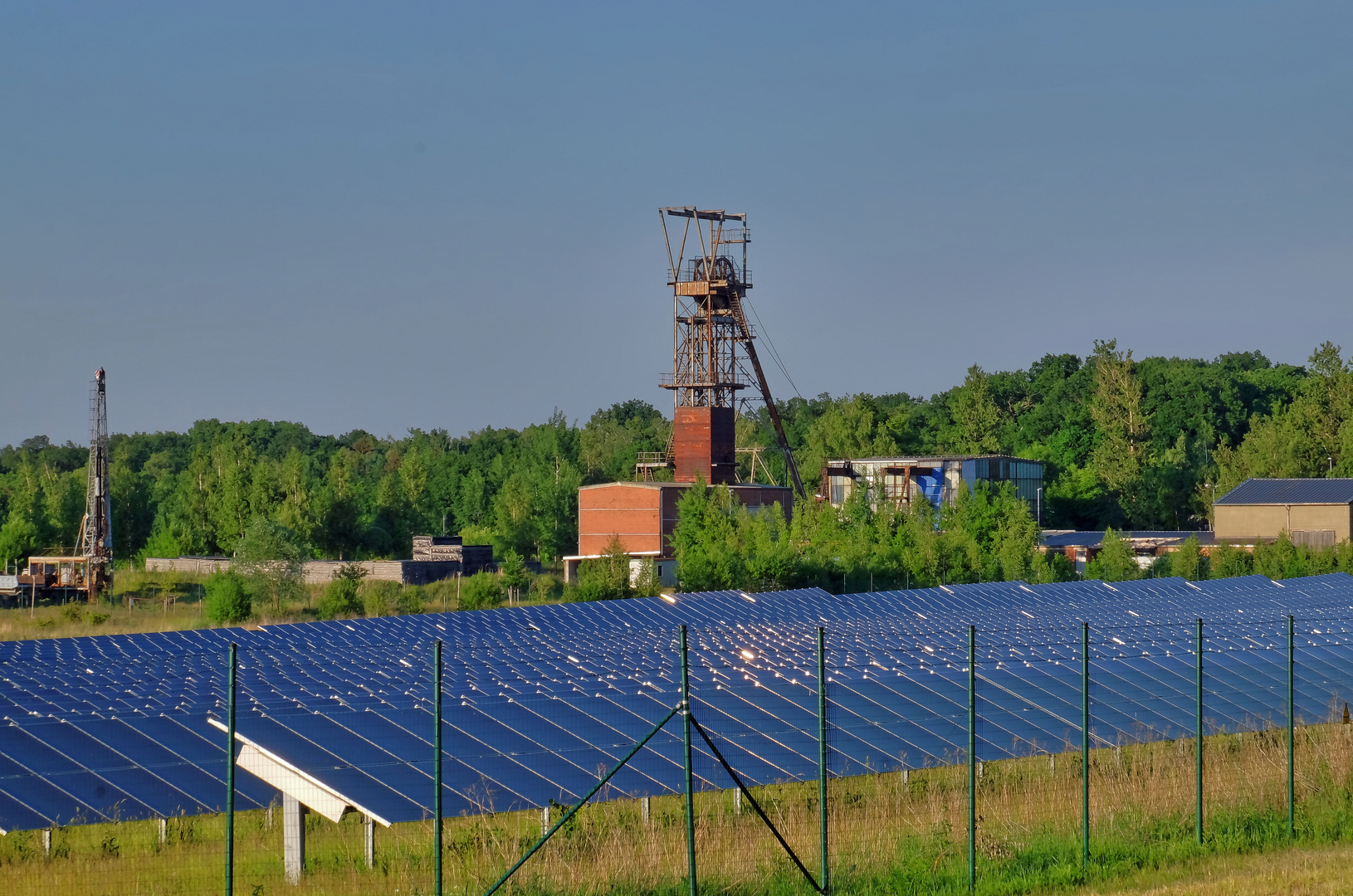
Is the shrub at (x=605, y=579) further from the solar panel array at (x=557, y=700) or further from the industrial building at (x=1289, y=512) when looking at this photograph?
the industrial building at (x=1289, y=512)

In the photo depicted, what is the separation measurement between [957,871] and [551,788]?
172 inches

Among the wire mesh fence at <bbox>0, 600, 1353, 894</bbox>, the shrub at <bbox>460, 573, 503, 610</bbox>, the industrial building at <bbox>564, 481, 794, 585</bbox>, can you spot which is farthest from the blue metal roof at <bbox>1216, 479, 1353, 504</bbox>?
the wire mesh fence at <bbox>0, 600, 1353, 894</bbox>

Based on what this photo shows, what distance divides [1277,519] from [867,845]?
60.0 meters

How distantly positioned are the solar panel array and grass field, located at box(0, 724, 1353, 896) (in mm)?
590

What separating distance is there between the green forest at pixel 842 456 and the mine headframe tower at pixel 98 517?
4.62 meters

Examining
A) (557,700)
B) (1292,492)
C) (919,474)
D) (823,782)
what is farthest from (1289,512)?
(823,782)

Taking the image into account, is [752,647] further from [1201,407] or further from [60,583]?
[1201,407]

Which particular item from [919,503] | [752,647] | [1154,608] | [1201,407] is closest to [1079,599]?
[1154,608]

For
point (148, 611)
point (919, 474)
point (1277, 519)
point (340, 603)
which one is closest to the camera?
point (340, 603)

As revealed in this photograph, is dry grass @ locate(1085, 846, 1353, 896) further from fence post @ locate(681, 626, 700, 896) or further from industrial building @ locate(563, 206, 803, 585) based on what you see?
industrial building @ locate(563, 206, 803, 585)

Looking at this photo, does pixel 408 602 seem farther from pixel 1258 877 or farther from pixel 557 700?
→ pixel 1258 877

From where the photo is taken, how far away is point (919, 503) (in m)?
59.5

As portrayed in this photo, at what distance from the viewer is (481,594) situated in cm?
4797

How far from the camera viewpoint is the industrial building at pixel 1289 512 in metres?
65.4
